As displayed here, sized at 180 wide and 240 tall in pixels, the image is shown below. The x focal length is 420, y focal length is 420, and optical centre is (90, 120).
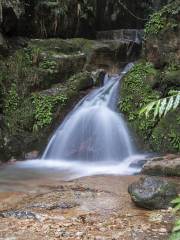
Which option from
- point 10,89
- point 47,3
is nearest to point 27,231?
point 10,89

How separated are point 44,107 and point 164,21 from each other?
3.96 meters

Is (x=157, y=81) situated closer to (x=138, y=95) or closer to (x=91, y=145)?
(x=138, y=95)

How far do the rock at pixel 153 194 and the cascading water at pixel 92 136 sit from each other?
12.0ft

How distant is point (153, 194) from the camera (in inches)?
203

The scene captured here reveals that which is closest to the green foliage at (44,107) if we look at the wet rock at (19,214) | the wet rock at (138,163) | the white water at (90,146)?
the white water at (90,146)

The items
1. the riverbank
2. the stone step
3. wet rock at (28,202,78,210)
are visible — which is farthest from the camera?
the stone step

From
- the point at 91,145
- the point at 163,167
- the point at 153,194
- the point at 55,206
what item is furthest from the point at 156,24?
the point at 55,206

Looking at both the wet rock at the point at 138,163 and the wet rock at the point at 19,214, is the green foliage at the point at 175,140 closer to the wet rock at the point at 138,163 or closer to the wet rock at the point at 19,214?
the wet rock at the point at 138,163

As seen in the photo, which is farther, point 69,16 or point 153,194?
point 69,16

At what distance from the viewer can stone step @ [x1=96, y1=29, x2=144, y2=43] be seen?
15.3 metres

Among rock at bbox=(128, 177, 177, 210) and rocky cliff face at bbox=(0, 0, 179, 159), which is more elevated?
rocky cliff face at bbox=(0, 0, 179, 159)

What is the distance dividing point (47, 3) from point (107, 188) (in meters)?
7.98

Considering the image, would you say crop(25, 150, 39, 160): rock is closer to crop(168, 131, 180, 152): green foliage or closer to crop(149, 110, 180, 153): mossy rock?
crop(149, 110, 180, 153): mossy rock

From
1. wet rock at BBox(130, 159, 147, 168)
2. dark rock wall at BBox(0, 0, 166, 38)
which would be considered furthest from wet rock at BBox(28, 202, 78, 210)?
dark rock wall at BBox(0, 0, 166, 38)
